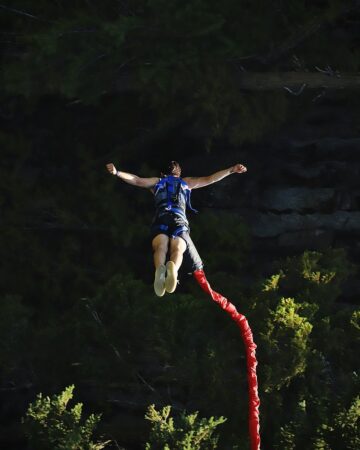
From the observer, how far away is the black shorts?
11.2 metres

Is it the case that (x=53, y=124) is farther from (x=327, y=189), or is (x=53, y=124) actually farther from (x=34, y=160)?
(x=327, y=189)

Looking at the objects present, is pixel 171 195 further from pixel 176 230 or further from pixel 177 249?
pixel 177 249

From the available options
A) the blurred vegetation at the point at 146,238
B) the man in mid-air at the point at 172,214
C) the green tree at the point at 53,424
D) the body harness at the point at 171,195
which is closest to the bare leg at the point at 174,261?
the man in mid-air at the point at 172,214

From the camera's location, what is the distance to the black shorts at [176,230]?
11.2 metres

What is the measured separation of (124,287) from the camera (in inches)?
612

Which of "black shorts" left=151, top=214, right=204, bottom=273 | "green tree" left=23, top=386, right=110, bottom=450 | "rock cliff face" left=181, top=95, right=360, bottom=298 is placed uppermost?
"rock cliff face" left=181, top=95, right=360, bottom=298

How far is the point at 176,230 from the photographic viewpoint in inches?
442

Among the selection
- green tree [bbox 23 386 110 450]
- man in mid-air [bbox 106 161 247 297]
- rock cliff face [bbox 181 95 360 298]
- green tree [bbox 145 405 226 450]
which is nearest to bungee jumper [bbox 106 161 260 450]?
man in mid-air [bbox 106 161 247 297]

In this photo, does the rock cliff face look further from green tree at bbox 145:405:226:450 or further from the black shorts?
the black shorts

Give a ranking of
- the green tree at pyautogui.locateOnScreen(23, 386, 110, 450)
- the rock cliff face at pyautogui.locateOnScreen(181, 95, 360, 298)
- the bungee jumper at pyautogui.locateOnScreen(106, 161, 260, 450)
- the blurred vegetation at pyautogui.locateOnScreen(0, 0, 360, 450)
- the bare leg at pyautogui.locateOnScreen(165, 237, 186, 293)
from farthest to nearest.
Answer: the rock cliff face at pyautogui.locateOnScreen(181, 95, 360, 298) < the blurred vegetation at pyautogui.locateOnScreen(0, 0, 360, 450) < the green tree at pyautogui.locateOnScreen(23, 386, 110, 450) < the bungee jumper at pyautogui.locateOnScreen(106, 161, 260, 450) < the bare leg at pyautogui.locateOnScreen(165, 237, 186, 293)

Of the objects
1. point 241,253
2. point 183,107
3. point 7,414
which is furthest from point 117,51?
point 7,414

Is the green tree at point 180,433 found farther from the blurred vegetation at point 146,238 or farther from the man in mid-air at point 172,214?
the man in mid-air at point 172,214

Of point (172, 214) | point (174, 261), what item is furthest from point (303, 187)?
point (174, 261)

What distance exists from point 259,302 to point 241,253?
11.9ft
